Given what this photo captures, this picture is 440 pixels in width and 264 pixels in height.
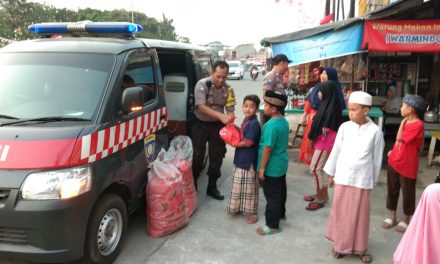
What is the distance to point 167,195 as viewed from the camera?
388 cm

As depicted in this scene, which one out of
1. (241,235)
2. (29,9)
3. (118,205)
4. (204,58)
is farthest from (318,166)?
(29,9)

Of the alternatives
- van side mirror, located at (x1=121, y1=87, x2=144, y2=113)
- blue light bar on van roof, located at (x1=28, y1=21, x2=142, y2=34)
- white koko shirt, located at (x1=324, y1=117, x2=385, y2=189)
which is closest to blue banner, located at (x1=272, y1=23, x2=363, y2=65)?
white koko shirt, located at (x1=324, y1=117, x2=385, y2=189)

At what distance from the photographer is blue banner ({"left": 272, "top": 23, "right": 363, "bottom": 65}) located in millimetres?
6453

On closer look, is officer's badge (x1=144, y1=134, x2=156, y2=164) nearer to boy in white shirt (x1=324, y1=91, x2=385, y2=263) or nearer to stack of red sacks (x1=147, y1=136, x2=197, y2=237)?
stack of red sacks (x1=147, y1=136, x2=197, y2=237)

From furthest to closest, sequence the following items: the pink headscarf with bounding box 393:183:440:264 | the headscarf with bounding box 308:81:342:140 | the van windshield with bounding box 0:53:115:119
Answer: the headscarf with bounding box 308:81:342:140 → the van windshield with bounding box 0:53:115:119 → the pink headscarf with bounding box 393:183:440:264

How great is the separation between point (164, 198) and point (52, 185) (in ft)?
4.15

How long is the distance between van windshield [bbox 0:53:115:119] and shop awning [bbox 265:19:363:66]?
4345 mm

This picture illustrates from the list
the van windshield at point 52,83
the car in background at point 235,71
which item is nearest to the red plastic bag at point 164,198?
the van windshield at point 52,83

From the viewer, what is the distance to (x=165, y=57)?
5.59m

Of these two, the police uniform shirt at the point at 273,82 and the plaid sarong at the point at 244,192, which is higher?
the police uniform shirt at the point at 273,82

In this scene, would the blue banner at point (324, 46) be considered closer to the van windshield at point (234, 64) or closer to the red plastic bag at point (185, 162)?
the red plastic bag at point (185, 162)

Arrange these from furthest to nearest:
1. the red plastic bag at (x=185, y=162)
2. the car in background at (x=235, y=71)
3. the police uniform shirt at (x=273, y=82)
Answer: the car in background at (x=235, y=71), the police uniform shirt at (x=273, y=82), the red plastic bag at (x=185, y=162)

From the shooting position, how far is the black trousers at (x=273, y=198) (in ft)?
13.3

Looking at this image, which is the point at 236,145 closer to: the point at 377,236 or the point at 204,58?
the point at 377,236
